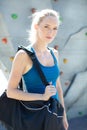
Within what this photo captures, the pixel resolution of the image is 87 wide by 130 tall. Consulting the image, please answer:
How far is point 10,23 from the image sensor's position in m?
3.81

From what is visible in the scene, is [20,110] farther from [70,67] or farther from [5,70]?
[70,67]

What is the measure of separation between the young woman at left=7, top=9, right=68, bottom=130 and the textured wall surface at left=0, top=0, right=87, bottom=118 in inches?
69.9

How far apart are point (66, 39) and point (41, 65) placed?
233cm

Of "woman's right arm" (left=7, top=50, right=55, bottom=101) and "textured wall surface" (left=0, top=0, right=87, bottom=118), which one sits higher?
"woman's right arm" (left=7, top=50, right=55, bottom=101)

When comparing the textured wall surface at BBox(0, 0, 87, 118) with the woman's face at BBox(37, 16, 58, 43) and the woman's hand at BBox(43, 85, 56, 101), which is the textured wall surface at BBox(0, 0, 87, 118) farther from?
the woman's hand at BBox(43, 85, 56, 101)

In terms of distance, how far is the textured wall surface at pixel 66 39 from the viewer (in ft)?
12.5

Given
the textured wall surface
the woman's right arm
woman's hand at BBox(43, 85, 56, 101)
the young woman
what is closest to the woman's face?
the young woman

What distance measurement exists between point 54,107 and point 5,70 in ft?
6.41

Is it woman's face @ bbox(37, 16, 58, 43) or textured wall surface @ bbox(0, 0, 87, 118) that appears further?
textured wall surface @ bbox(0, 0, 87, 118)

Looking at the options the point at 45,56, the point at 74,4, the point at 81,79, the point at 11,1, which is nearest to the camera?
the point at 45,56

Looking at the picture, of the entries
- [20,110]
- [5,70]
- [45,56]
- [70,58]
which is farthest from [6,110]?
[70,58]

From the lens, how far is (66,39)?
427 cm

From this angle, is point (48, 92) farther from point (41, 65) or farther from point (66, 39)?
point (66, 39)

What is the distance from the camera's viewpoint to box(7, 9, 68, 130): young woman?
1.95 metres
